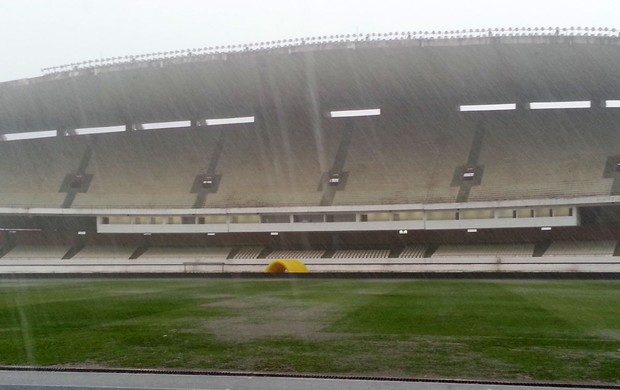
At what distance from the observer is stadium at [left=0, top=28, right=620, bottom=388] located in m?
27.6

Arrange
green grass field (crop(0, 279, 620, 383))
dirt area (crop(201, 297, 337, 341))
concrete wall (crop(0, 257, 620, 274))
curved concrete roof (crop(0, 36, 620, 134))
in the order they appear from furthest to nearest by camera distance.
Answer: curved concrete roof (crop(0, 36, 620, 134))
concrete wall (crop(0, 257, 620, 274))
dirt area (crop(201, 297, 337, 341))
green grass field (crop(0, 279, 620, 383))

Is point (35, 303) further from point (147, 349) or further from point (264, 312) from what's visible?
point (147, 349)

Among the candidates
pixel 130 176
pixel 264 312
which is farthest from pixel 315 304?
pixel 130 176

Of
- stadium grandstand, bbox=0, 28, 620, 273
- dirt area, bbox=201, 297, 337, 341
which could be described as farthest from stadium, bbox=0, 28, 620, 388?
dirt area, bbox=201, 297, 337, 341

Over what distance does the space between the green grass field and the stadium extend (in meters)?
1.46

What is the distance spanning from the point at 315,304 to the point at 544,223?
18.8m

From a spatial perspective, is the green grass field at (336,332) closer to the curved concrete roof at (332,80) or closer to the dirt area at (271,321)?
the dirt area at (271,321)

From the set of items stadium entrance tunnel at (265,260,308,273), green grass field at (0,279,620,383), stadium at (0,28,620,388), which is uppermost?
stadium at (0,28,620,388)

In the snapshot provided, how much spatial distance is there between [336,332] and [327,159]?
2616cm

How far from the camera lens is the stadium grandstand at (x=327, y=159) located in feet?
97.0

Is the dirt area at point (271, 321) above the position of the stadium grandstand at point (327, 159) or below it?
below

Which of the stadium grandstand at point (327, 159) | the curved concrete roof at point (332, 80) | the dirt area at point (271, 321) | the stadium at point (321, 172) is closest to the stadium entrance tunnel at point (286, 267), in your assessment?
the stadium at point (321, 172)

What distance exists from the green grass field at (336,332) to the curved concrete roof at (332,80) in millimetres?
14251

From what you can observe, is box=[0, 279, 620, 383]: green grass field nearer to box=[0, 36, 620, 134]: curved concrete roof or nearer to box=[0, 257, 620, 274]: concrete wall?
box=[0, 257, 620, 274]: concrete wall
